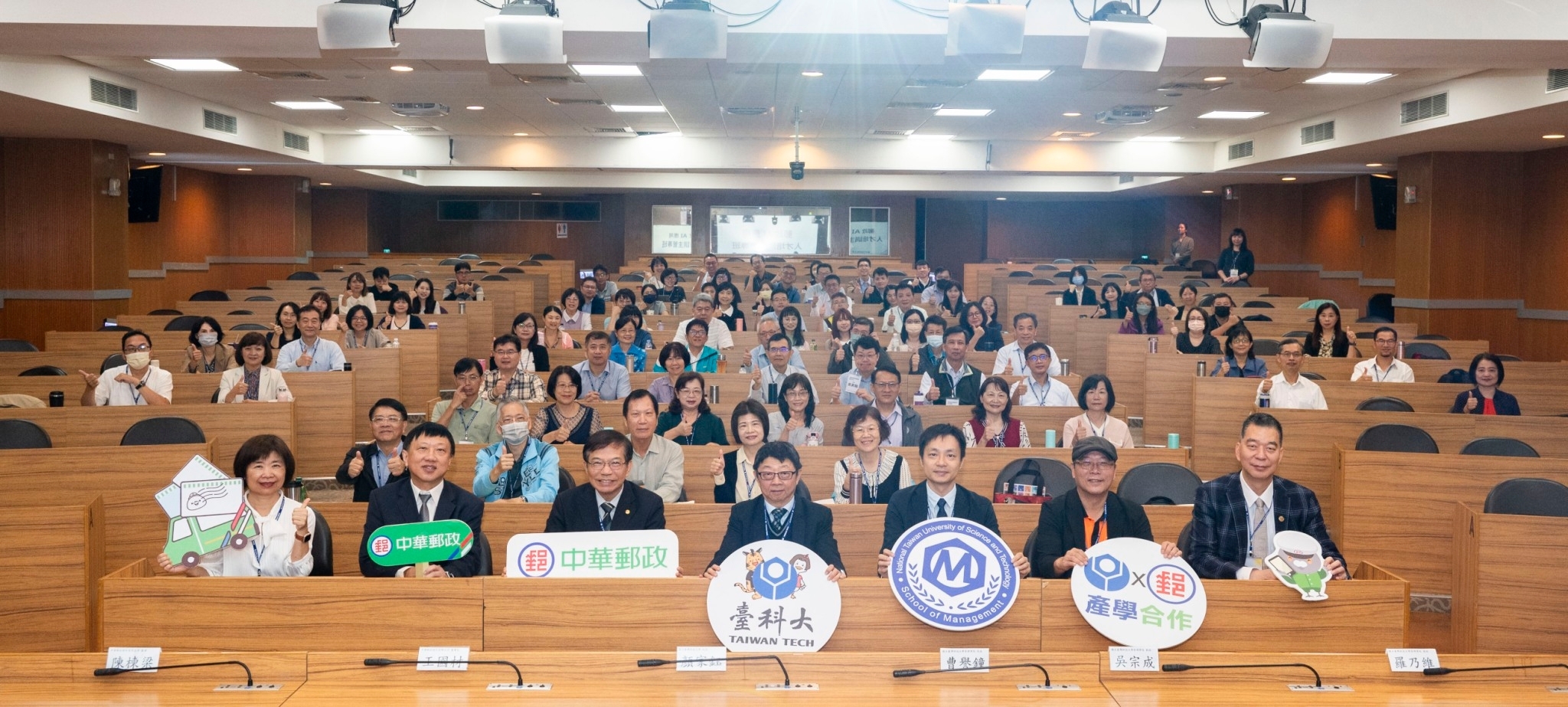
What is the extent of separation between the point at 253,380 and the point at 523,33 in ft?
10.5

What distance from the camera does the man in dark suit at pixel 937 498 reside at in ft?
12.8

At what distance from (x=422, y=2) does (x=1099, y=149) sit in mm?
9938

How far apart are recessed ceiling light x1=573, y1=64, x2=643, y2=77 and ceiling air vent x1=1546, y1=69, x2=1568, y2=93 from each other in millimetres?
6238

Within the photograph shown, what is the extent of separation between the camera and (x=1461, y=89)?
8.66 meters

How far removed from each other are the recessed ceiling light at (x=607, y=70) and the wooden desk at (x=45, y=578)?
5.35 m

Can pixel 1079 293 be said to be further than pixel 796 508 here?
Yes

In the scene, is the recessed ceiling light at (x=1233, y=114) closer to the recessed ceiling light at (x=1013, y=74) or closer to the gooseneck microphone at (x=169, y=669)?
the recessed ceiling light at (x=1013, y=74)

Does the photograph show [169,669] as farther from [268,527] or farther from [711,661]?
[711,661]

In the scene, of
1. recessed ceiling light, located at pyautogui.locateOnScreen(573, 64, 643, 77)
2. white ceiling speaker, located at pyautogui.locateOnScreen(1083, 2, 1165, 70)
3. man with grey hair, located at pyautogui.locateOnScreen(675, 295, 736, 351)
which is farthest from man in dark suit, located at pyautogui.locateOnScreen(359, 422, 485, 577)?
recessed ceiling light, located at pyautogui.locateOnScreen(573, 64, 643, 77)

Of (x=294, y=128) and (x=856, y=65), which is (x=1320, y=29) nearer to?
(x=856, y=65)

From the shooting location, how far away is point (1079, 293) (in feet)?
37.8

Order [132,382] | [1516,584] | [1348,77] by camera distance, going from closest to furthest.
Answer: [1516,584], [132,382], [1348,77]

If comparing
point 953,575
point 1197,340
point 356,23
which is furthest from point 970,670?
point 1197,340

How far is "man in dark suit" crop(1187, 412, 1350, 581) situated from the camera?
12.2ft
